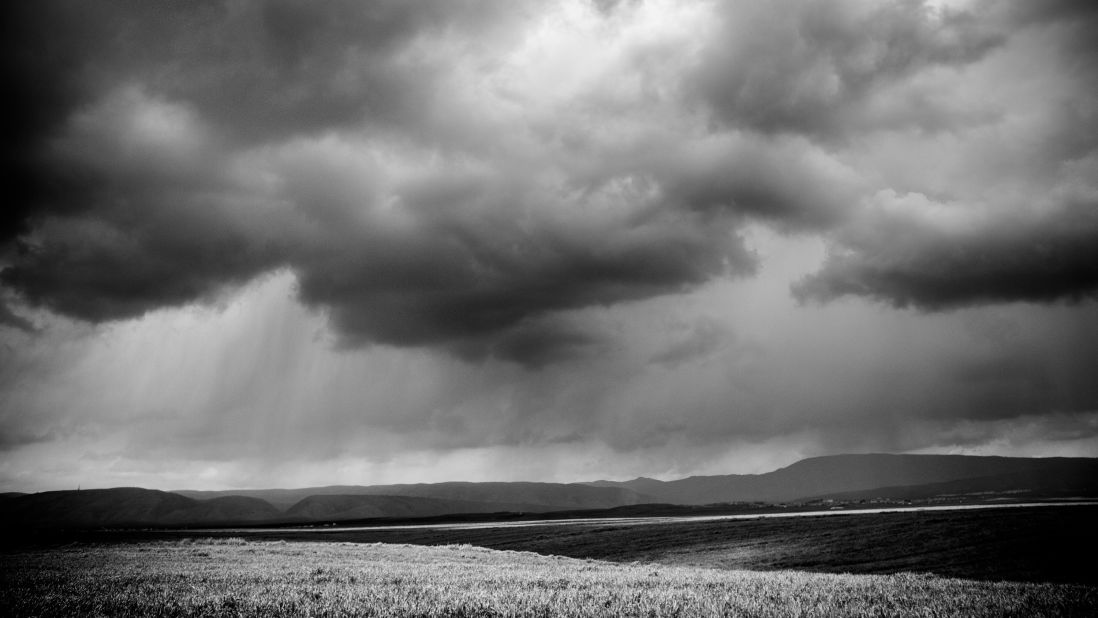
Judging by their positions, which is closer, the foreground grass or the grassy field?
the foreground grass

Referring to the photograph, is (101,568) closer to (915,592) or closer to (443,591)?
(443,591)

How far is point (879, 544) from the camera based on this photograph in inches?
1858

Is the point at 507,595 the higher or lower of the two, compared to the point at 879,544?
higher

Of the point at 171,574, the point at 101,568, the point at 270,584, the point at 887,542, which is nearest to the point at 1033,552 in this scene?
the point at 887,542

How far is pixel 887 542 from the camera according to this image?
47750 millimetres

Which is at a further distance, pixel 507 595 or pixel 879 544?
pixel 879 544

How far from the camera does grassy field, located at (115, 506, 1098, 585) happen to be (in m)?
35.9

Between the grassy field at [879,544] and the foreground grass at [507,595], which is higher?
Answer: the foreground grass at [507,595]

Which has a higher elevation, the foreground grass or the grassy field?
the foreground grass

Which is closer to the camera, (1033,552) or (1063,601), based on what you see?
(1063,601)

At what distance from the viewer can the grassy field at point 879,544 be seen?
35.9 m

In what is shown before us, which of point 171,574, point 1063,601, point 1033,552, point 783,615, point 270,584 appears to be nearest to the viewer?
point 783,615

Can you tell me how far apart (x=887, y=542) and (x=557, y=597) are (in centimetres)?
3993

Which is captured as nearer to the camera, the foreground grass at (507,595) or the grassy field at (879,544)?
the foreground grass at (507,595)
